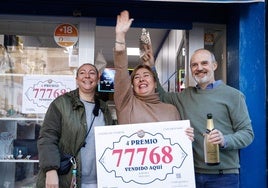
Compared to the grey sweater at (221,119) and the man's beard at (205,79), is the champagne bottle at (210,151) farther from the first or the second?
the man's beard at (205,79)

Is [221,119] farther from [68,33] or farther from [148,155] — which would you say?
[68,33]

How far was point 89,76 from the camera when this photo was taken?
9.30ft

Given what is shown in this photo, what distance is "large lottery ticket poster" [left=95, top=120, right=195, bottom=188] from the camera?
2.65 metres

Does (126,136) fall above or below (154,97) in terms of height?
below

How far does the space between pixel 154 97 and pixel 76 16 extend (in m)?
1.31

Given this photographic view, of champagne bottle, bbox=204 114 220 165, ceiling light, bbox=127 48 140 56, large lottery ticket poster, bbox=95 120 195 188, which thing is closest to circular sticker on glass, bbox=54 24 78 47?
large lottery ticket poster, bbox=95 120 195 188

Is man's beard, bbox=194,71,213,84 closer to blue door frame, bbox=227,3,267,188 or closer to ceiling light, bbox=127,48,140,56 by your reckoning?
blue door frame, bbox=227,3,267,188

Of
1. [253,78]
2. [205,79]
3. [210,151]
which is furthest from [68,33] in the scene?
[210,151]

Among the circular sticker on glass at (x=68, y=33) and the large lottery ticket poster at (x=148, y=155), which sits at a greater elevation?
the circular sticker on glass at (x=68, y=33)

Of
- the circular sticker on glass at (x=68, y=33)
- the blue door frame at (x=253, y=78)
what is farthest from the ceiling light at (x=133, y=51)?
the blue door frame at (x=253, y=78)

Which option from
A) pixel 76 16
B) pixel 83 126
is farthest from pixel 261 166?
pixel 76 16

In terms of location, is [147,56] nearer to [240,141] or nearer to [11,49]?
[240,141]

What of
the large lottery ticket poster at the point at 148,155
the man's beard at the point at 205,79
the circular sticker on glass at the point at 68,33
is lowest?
the large lottery ticket poster at the point at 148,155

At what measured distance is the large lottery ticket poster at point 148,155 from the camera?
2.65 meters
